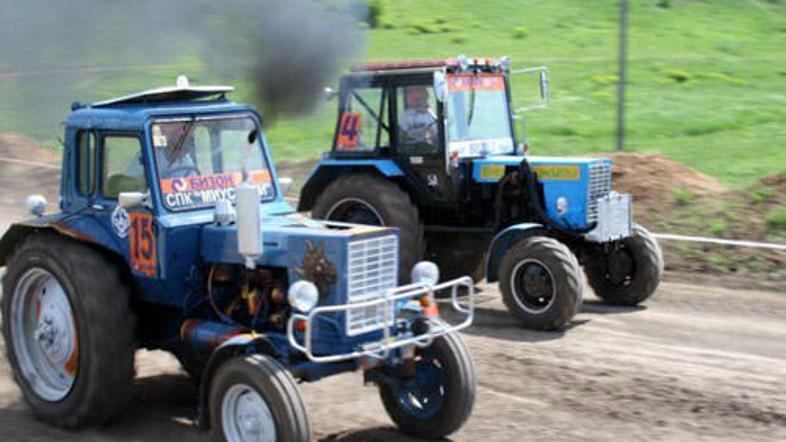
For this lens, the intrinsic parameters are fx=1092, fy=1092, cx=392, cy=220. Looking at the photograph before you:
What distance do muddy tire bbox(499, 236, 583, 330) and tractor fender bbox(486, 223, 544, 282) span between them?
0.17m

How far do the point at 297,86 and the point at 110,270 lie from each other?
3.84 m

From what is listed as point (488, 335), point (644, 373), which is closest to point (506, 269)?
point (488, 335)

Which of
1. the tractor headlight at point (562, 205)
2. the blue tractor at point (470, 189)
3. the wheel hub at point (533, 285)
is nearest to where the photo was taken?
the wheel hub at point (533, 285)

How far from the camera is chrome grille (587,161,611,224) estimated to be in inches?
393

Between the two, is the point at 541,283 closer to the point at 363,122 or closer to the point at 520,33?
the point at 363,122

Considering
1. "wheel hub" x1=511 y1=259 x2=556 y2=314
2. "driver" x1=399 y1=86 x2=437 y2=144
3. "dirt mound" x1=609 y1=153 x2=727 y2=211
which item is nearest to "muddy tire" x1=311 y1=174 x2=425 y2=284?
"driver" x1=399 y1=86 x2=437 y2=144

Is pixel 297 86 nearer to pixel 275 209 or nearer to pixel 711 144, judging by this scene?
pixel 275 209

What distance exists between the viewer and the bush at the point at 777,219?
12438 mm

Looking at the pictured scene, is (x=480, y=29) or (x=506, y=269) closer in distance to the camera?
(x=506, y=269)

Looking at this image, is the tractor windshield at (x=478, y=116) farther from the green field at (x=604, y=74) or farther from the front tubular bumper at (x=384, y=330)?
the front tubular bumper at (x=384, y=330)

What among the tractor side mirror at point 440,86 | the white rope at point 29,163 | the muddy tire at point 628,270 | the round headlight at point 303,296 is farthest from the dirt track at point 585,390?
the white rope at point 29,163

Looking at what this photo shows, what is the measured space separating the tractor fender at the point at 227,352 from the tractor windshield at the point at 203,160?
3.46 ft

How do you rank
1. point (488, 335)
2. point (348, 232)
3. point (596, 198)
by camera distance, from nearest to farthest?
1. point (348, 232)
2. point (488, 335)
3. point (596, 198)

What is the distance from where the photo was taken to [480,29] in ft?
109
